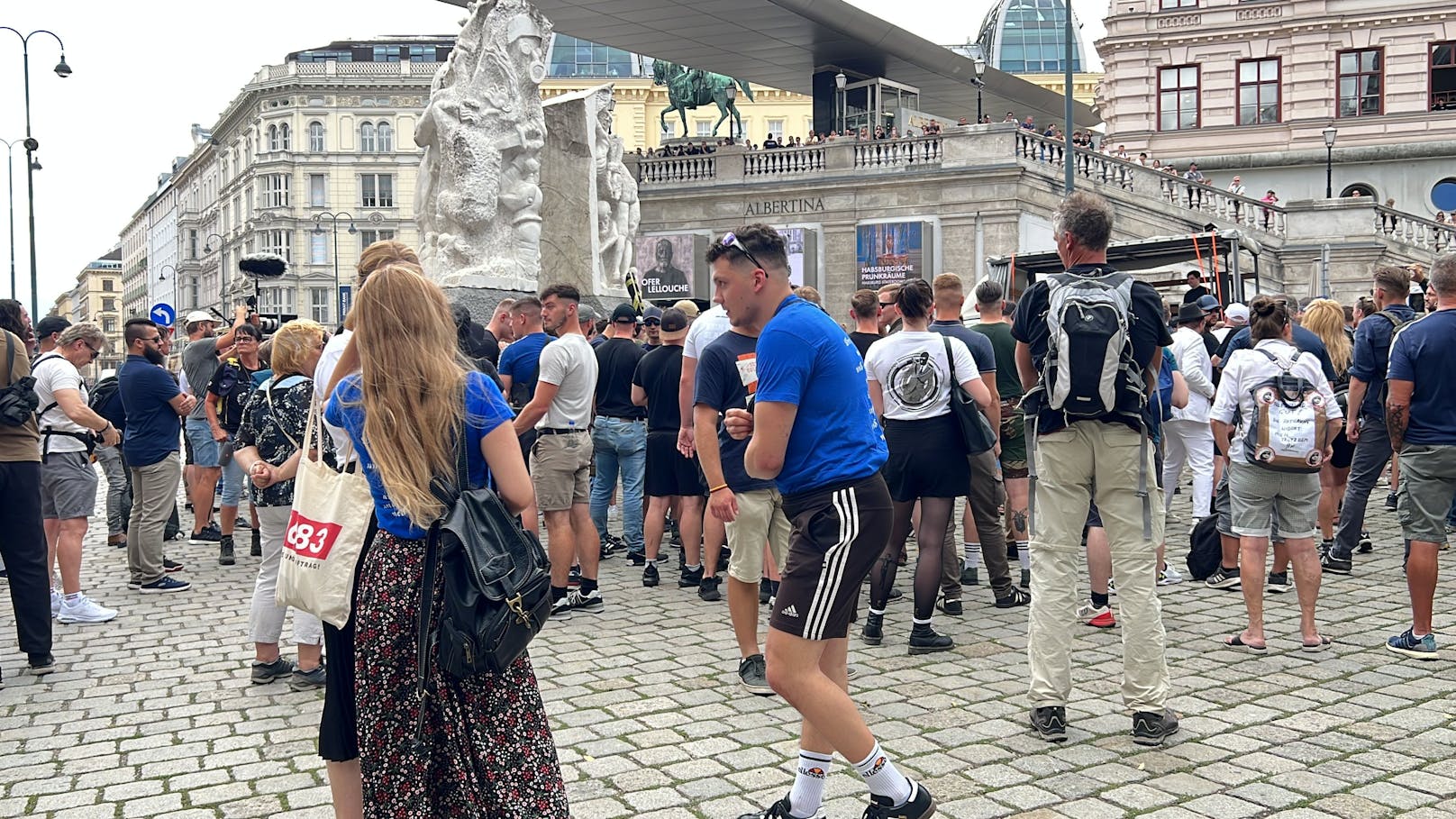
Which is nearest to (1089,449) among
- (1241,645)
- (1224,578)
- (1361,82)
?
(1241,645)

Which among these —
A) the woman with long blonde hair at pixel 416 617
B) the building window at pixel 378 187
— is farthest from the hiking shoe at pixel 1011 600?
the building window at pixel 378 187

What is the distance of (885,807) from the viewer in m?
4.09

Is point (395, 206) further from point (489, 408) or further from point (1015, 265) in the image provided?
point (489, 408)

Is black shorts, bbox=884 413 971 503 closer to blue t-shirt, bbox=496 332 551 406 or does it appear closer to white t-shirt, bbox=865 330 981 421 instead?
white t-shirt, bbox=865 330 981 421

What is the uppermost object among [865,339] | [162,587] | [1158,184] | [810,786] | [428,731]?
[1158,184]

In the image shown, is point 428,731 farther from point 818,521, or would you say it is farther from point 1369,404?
point 1369,404

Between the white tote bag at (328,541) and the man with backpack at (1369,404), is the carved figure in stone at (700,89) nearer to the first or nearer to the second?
the man with backpack at (1369,404)

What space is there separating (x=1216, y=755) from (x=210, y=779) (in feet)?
13.2

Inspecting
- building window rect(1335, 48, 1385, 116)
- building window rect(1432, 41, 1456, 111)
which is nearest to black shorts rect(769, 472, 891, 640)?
building window rect(1335, 48, 1385, 116)

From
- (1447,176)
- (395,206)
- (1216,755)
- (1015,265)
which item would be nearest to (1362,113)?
(1447,176)

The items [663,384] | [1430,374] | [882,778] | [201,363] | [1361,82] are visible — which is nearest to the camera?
[882,778]

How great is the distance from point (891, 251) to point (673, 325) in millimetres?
22950

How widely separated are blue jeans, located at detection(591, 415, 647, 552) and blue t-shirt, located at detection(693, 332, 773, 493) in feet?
10.0

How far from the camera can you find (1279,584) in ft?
27.6
